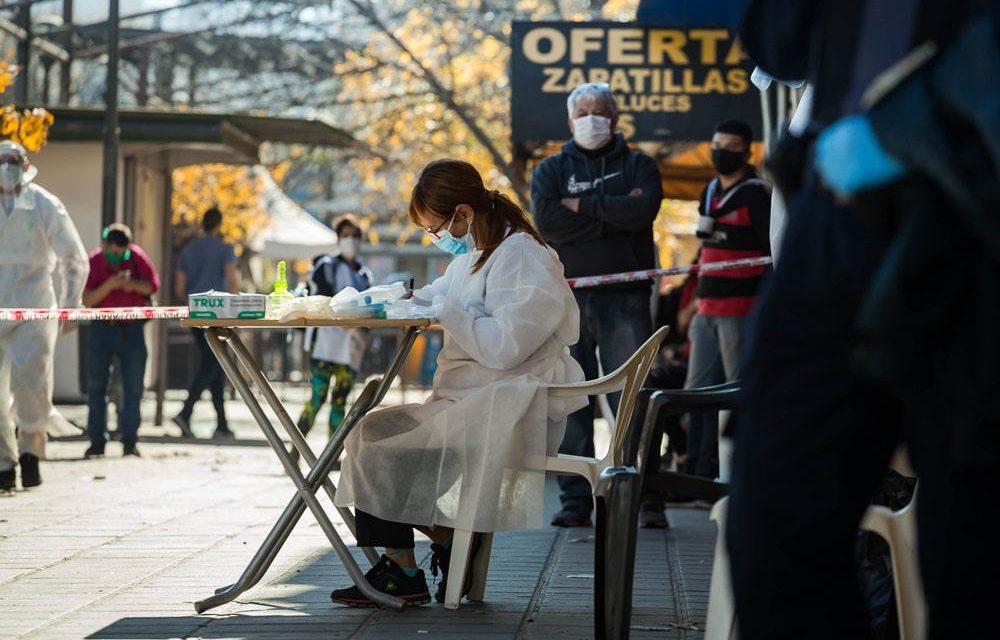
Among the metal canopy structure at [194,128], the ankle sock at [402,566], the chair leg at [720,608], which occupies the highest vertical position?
the metal canopy structure at [194,128]

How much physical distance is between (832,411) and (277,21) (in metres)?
20.5

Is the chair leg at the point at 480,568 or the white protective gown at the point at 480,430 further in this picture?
the chair leg at the point at 480,568

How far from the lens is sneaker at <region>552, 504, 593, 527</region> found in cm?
795

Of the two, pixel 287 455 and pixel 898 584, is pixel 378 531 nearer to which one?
pixel 287 455

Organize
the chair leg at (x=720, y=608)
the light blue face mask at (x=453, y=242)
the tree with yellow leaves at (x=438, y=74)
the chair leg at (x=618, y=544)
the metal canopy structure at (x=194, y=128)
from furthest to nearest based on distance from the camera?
the tree with yellow leaves at (x=438, y=74) → the metal canopy structure at (x=194, y=128) → the light blue face mask at (x=453, y=242) → the chair leg at (x=618, y=544) → the chair leg at (x=720, y=608)

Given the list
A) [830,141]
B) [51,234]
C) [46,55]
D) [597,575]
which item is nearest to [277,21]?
[46,55]

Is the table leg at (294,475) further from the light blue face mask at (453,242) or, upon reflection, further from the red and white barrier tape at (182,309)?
the red and white barrier tape at (182,309)

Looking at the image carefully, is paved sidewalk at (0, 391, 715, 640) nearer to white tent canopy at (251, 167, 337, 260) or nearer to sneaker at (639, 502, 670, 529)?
sneaker at (639, 502, 670, 529)

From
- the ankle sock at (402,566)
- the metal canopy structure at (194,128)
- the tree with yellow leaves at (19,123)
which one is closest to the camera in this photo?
the ankle sock at (402,566)

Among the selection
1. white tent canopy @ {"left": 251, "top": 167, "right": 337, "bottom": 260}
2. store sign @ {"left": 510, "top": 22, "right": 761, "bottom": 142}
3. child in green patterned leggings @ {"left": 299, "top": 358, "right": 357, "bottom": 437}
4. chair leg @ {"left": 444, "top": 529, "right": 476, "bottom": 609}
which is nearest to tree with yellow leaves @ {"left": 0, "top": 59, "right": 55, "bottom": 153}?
child in green patterned leggings @ {"left": 299, "top": 358, "right": 357, "bottom": 437}

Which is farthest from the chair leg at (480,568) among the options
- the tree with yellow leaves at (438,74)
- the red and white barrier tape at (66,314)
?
the tree with yellow leaves at (438,74)

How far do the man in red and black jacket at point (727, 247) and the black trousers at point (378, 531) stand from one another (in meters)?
3.44

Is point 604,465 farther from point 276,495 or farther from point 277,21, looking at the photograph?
point 277,21

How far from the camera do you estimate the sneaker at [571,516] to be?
795 cm
